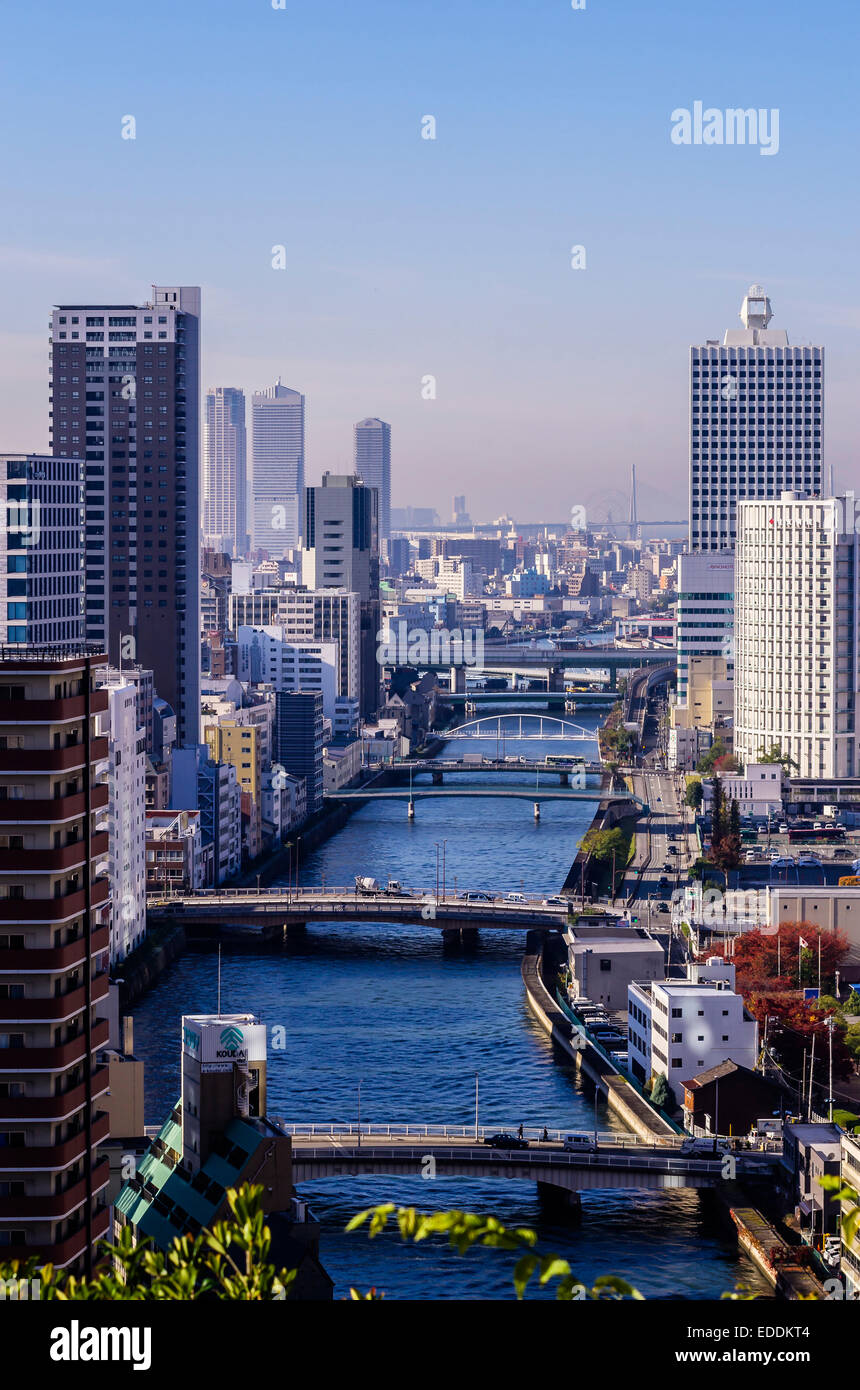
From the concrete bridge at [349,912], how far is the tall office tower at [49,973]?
11363 millimetres

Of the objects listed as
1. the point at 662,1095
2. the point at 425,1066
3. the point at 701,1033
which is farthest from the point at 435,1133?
the point at 425,1066

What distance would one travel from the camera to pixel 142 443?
2830 cm

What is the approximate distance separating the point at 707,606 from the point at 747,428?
24.3ft

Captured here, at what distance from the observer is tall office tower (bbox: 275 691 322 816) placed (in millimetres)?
27578

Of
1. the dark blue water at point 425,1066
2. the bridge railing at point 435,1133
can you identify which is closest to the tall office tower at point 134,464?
the dark blue water at point 425,1066

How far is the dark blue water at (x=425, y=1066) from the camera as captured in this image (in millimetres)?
9070

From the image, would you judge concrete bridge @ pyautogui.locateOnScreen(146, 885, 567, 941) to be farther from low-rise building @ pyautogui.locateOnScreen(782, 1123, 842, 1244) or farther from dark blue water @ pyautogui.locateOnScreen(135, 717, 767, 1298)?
low-rise building @ pyautogui.locateOnScreen(782, 1123, 842, 1244)

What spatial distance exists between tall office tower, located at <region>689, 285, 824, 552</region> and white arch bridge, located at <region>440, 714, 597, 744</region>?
15.2 feet

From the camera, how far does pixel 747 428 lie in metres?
39.1

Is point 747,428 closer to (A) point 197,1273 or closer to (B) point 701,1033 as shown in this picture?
(B) point 701,1033

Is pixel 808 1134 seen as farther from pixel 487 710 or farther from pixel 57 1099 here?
pixel 487 710

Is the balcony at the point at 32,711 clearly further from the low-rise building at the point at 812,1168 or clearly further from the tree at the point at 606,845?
the tree at the point at 606,845

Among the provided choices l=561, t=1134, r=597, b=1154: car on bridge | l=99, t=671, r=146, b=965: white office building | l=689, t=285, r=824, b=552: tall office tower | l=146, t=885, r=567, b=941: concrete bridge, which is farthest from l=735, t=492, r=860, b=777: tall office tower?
l=561, t=1134, r=597, b=1154: car on bridge
